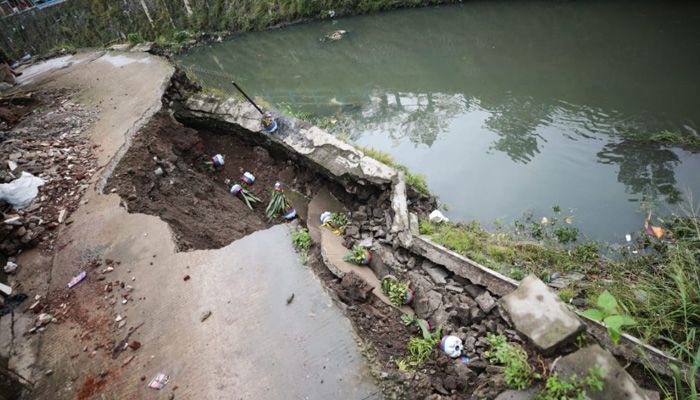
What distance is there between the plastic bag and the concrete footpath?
29.0 inches

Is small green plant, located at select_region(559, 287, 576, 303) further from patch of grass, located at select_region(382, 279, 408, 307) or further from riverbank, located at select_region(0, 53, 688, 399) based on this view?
patch of grass, located at select_region(382, 279, 408, 307)

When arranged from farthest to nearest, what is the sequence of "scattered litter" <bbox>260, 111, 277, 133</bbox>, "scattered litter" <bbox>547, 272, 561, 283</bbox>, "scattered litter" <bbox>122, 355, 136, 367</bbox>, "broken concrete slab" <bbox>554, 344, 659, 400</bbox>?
"scattered litter" <bbox>260, 111, 277, 133</bbox> → "scattered litter" <bbox>547, 272, 561, 283</bbox> → "scattered litter" <bbox>122, 355, 136, 367</bbox> → "broken concrete slab" <bbox>554, 344, 659, 400</bbox>

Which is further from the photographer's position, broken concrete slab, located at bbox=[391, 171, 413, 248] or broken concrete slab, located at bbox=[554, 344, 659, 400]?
broken concrete slab, located at bbox=[391, 171, 413, 248]

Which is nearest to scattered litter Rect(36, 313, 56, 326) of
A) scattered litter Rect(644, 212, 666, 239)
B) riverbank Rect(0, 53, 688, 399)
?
riverbank Rect(0, 53, 688, 399)

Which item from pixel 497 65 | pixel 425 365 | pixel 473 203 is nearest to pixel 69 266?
pixel 425 365

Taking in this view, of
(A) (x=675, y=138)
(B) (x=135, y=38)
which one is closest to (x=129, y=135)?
(A) (x=675, y=138)

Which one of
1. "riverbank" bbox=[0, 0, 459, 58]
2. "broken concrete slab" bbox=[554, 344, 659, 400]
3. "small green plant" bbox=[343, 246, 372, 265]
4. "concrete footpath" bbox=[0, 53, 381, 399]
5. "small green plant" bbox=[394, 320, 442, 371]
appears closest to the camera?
"broken concrete slab" bbox=[554, 344, 659, 400]

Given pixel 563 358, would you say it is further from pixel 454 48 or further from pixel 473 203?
pixel 454 48

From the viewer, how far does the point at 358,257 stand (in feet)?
12.0

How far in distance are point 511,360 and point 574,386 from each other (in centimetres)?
40

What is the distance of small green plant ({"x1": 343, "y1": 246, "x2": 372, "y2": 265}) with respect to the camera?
3658 mm

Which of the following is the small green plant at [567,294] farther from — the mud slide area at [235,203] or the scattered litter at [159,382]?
the scattered litter at [159,382]

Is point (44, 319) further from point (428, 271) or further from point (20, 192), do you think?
point (428, 271)

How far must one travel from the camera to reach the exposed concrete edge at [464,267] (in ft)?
10.2
